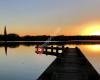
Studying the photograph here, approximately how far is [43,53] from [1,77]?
2320 cm

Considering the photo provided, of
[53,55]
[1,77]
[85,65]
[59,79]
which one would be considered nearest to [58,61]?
[85,65]

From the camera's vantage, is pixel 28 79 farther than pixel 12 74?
No

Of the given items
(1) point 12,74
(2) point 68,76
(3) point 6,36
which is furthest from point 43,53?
(3) point 6,36

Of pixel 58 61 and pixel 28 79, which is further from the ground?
pixel 58 61

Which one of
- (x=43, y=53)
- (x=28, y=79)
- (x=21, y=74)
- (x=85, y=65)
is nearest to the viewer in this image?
(x=85, y=65)

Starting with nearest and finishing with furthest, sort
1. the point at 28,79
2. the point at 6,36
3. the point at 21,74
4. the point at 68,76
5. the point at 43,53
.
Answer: the point at 68,76
the point at 28,79
the point at 21,74
the point at 43,53
the point at 6,36

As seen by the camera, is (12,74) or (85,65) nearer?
(85,65)

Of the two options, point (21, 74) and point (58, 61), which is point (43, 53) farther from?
point (58, 61)

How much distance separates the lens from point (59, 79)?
1424cm

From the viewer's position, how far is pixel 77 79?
14.1 m

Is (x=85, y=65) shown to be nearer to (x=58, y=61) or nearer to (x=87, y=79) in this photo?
(x=58, y=61)

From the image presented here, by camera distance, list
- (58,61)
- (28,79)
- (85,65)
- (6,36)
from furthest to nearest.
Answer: (6,36)
(28,79)
(58,61)
(85,65)

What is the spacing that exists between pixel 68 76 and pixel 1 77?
9526 millimetres

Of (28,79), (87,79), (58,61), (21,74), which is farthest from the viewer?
(21,74)
